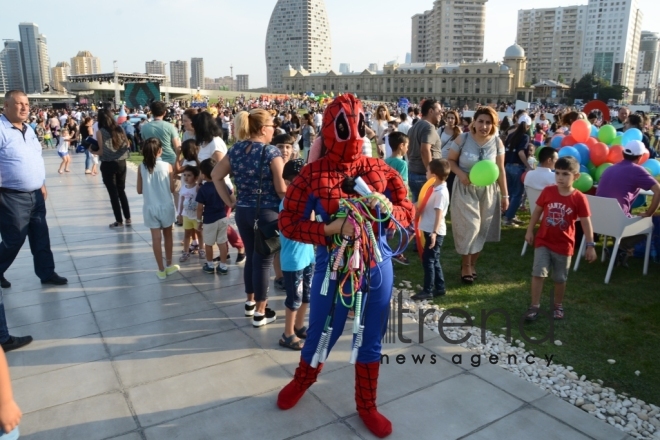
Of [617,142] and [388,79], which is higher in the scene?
[388,79]

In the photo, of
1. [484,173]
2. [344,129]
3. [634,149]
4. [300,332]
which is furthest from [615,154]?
[344,129]

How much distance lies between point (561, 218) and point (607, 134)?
369 centimetres

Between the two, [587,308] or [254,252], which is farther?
[587,308]

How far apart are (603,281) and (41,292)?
611cm

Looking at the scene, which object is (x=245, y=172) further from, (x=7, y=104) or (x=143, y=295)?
(x=7, y=104)

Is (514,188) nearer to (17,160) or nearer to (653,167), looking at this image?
(653,167)

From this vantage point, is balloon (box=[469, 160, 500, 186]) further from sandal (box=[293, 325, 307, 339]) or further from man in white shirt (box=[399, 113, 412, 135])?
man in white shirt (box=[399, 113, 412, 135])

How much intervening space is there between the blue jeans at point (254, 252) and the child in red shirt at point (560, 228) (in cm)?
235

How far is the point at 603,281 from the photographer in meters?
5.31

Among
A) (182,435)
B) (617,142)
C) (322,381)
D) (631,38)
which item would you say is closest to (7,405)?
(182,435)

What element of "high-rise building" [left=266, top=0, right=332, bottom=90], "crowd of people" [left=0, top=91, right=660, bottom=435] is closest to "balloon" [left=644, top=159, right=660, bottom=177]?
"crowd of people" [left=0, top=91, right=660, bottom=435]

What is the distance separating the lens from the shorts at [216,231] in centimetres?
541

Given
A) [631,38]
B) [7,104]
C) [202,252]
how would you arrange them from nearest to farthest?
1. [7,104]
2. [202,252]
3. [631,38]

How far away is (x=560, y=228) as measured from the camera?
4141mm
